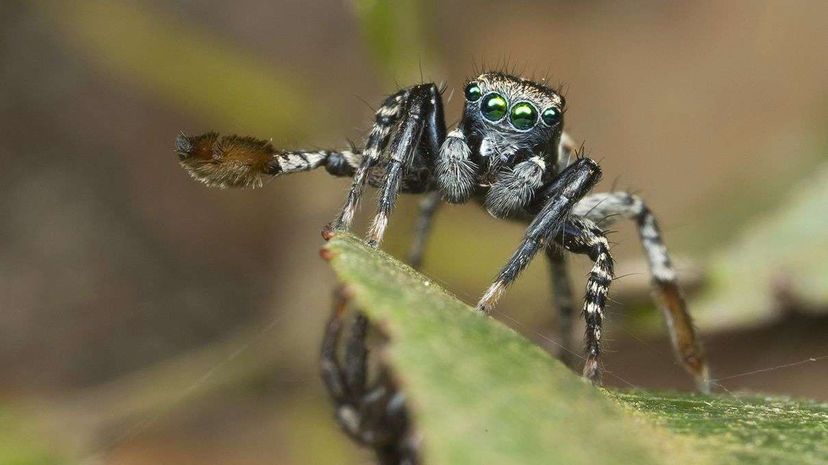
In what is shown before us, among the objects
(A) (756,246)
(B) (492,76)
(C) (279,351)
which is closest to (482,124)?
(B) (492,76)

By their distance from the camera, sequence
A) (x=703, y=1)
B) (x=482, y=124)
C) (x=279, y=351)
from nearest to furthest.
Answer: (x=482, y=124)
(x=279, y=351)
(x=703, y=1)

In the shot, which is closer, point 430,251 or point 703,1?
point 430,251

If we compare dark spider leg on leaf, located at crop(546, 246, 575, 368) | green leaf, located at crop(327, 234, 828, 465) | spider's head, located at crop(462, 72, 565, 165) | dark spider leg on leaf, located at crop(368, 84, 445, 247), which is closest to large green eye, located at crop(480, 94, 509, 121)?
spider's head, located at crop(462, 72, 565, 165)

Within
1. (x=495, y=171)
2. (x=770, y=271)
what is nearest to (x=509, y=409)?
(x=495, y=171)

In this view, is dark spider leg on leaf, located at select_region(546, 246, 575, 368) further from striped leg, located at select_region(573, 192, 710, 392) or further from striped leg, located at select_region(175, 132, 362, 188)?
striped leg, located at select_region(175, 132, 362, 188)

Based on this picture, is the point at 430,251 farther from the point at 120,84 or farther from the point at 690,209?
the point at 120,84

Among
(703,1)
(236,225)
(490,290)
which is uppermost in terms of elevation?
(703,1)
